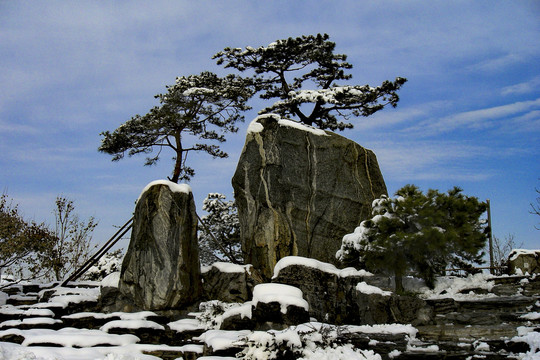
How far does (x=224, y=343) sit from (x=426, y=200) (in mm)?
6975

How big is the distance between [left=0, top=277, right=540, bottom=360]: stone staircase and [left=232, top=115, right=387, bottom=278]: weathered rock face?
12.4ft

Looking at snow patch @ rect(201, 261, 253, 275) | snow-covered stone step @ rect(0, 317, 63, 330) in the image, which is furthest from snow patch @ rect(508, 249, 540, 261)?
snow-covered stone step @ rect(0, 317, 63, 330)

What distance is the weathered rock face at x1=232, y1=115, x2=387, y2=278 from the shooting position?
1594 centimetres

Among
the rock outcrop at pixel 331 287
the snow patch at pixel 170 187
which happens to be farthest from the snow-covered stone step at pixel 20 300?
the rock outcrop at pixel 331 287

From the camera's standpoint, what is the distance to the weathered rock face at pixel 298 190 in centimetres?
1594

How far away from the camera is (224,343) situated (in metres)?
9.16

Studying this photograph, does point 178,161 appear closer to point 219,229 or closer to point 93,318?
point 219,229

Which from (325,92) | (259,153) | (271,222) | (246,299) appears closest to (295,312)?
(246,299)

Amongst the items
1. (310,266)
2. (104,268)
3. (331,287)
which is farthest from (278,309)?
(104,268)

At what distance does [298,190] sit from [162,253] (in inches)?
194

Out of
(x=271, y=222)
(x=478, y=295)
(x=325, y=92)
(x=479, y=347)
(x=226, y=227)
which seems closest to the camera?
(x=479, y=347)

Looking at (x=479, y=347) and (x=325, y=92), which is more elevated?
(x=325, y=92)

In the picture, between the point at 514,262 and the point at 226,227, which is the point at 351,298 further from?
the point at 226,227

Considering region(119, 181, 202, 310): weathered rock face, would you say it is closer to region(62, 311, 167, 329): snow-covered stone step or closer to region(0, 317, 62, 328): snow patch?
region(62, 311, 167, 329): snow-covered stone step
